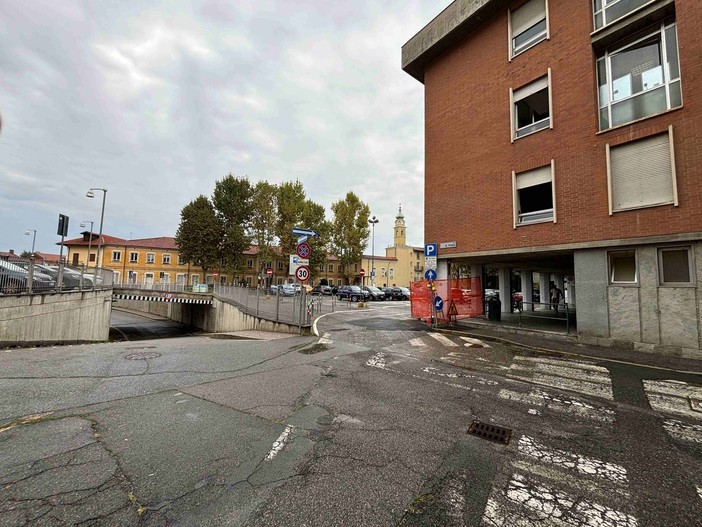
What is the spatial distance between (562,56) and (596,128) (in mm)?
3298

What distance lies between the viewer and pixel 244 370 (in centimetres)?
664

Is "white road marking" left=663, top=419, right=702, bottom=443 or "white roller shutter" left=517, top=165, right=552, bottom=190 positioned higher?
"white roller shutter" left=517, top=165, right=552, bottom=190

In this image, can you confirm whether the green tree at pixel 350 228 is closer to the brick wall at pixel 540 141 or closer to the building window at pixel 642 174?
the brick wall at pixel 540 141

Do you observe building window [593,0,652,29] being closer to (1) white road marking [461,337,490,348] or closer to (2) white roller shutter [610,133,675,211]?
(2) white roller shutter [610,133,675,211]

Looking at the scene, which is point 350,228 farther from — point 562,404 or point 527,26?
point 562,404

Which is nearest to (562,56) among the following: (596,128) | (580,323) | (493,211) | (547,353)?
(596,128)

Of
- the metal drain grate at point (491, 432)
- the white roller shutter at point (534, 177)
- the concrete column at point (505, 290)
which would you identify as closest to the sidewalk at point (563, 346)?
the concrete column at point (505, 290)

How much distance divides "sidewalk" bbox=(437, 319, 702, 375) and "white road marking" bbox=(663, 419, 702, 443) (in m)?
3.91

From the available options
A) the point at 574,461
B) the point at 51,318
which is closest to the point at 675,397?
the point at 574,461

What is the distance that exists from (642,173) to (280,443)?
1223cm

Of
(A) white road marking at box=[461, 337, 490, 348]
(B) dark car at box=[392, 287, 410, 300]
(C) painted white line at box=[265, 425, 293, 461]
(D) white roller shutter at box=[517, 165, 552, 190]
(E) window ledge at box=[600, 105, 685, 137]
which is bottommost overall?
(C) painted white line at box=[265, 425, 293, 461]

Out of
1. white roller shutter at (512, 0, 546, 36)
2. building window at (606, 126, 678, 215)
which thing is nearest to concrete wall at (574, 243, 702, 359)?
building window at (606, 126, 678, 215)

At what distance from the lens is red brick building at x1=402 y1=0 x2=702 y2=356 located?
865 centimetres

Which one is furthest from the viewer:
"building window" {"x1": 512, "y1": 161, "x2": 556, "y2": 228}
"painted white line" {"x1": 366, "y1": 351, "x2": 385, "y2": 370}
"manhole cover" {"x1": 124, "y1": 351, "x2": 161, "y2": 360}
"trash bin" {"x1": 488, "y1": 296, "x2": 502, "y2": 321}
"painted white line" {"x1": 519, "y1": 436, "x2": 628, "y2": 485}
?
"trash bin" {"x1": 488, "y1": 296, "x2": 502, "y2": 321}
